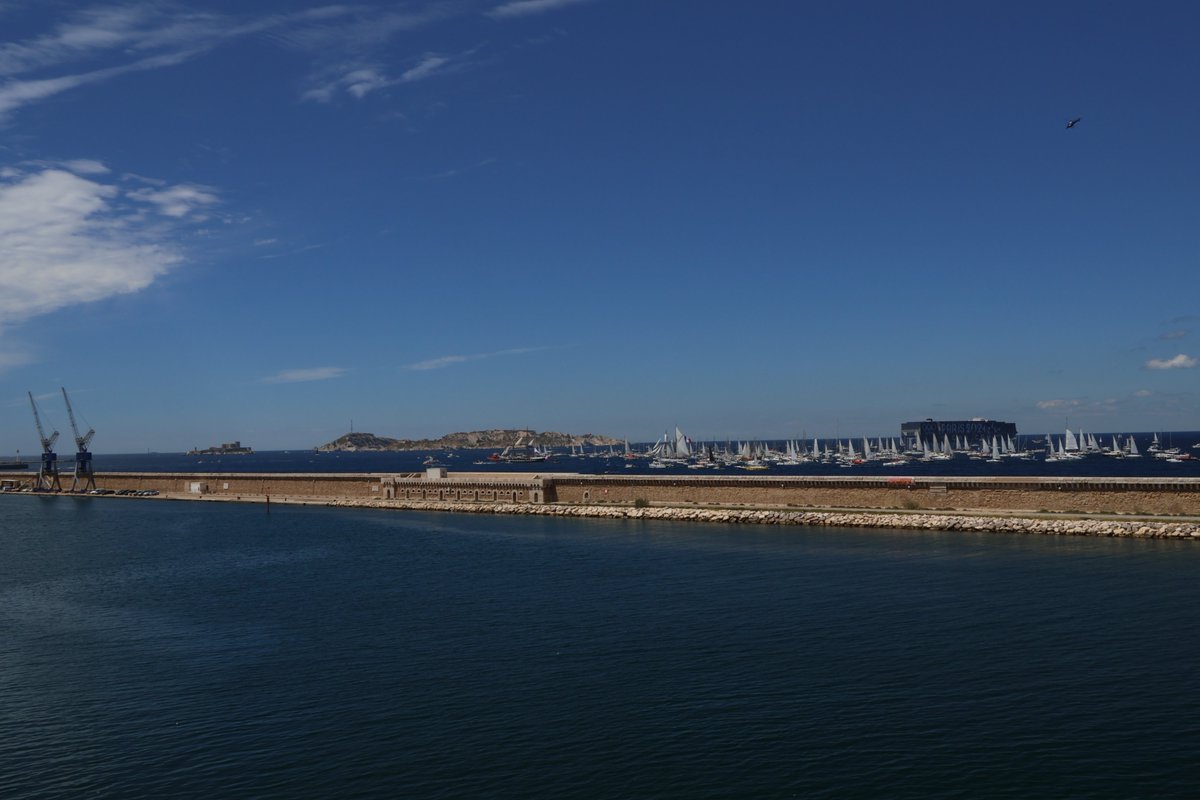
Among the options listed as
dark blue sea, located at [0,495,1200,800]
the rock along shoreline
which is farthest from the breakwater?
dark blue sea, located at [0,495,1200,800]

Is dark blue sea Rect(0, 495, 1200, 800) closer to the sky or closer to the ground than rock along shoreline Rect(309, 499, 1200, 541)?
closer to the ground

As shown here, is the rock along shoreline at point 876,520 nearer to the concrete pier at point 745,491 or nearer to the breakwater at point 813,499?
the breakwater at point 813,499

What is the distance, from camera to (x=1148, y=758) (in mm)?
22281

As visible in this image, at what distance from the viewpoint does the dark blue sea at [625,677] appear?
22.4m

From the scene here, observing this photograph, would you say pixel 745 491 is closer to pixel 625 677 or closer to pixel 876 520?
pixel 876 520

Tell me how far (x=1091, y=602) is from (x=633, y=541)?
33161 millimetres

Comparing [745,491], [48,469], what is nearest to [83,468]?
[48,469]

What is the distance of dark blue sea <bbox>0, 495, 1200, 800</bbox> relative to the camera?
22.4 meters

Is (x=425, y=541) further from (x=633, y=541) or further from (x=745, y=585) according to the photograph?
(x=745, y=585)

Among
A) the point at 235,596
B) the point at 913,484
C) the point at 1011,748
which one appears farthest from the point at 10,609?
the point at 913,484

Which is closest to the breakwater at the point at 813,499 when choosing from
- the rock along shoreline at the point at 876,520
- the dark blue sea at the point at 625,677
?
the rock along shoreline at the point at 876,520

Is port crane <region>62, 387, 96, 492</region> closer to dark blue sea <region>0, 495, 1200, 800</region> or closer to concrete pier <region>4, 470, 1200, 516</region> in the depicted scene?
concrete pier <region>4, 470, 1200, 516</region>

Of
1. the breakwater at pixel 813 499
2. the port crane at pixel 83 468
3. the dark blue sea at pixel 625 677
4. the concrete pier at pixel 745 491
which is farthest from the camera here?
the port crane at pixel 83 468

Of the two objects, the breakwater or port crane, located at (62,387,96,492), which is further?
port crane, located at (62,387,96,492)
